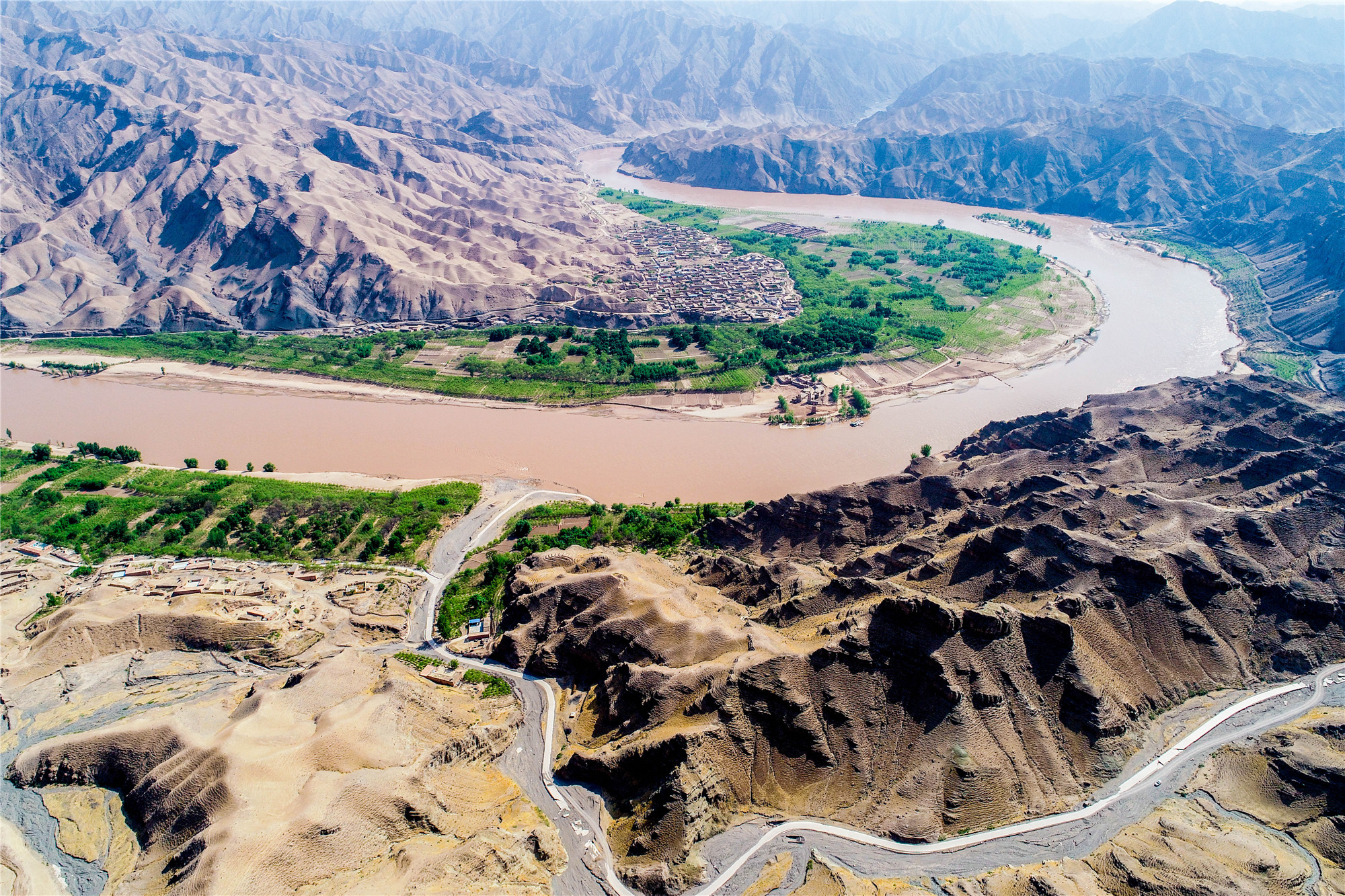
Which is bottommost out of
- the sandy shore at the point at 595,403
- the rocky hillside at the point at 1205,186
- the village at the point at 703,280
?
the sandy shore at the point at 595,403

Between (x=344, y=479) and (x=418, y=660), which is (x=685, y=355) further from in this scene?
(x=418, y=660)

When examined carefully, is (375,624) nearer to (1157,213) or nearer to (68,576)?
(68,576)

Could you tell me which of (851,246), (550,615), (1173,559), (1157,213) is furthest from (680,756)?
(1157,213)

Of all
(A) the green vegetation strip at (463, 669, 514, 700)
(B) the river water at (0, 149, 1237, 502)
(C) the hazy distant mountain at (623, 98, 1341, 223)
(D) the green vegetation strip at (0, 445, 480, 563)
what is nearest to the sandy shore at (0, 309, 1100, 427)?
(B) the river water at (0, 149, 1237, 502)

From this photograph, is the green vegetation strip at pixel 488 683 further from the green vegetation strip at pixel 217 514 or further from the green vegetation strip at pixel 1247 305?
the green vegetation strip at pixel 1247 305

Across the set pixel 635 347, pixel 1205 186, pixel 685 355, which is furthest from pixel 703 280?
pixel 1205 186

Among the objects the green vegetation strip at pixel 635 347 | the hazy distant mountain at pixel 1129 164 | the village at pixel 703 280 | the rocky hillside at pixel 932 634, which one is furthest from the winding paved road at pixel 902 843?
the hazy distant mountain at pixel 1129 164

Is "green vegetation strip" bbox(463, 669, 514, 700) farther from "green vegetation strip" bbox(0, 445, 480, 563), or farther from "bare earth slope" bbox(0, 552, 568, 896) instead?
"green vegetation strip" bbox(0, 445, 480, 563)

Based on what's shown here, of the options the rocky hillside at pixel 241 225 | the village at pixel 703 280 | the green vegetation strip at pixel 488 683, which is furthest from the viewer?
the village at pixel 703 280
